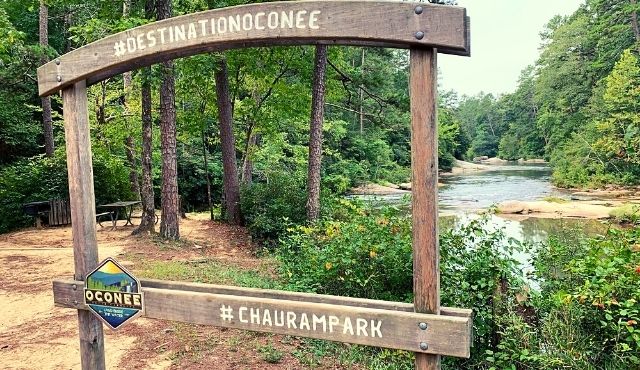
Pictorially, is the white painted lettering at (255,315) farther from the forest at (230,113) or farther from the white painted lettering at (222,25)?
the forest at (230,113)

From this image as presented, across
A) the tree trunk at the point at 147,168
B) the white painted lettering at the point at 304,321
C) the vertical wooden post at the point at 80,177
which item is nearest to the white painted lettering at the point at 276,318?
the white painted lettering at the point at 304,321

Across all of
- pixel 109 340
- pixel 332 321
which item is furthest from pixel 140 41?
pixel 109 340

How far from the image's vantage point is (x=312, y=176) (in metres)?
10.4

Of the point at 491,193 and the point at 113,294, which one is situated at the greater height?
the point at 113,294

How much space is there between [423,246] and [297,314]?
2.53 feet

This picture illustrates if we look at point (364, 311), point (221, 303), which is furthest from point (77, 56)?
point (364, 311)

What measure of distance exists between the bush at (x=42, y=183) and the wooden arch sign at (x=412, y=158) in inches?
447

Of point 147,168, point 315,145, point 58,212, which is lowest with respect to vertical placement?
point 58,212

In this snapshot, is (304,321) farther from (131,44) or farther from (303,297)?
(131,44)

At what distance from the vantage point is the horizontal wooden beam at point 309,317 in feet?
7.76

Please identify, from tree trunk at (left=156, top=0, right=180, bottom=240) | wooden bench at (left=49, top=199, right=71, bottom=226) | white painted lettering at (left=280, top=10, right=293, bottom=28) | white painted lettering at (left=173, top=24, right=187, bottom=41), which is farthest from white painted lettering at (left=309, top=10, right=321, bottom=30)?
wooden bench at (left=49, top=199, right=71, bottom=226)

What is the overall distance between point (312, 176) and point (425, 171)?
318 inches

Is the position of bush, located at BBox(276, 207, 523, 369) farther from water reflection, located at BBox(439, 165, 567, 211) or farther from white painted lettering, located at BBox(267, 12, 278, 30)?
water reflection, located at BBox(439, 165, 567, 211)

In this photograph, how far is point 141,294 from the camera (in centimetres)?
300
